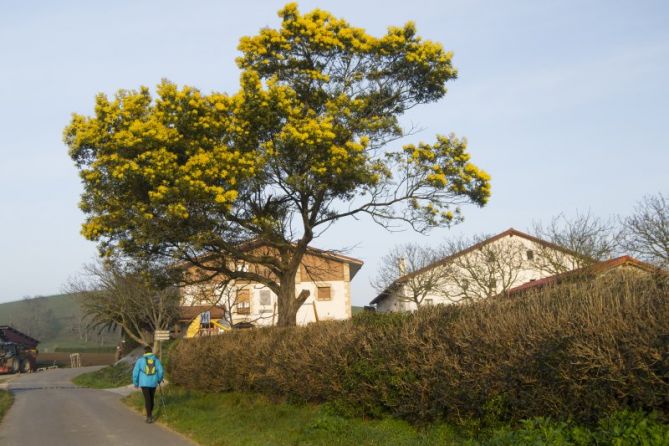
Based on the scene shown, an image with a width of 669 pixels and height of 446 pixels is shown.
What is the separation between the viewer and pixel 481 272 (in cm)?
3619

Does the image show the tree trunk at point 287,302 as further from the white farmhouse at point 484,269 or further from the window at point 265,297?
the window at point 265,297

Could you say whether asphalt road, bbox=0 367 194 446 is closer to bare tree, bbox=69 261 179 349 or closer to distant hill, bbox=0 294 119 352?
bare tree, bbox=69 261 179 349

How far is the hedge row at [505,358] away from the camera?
5.85 meters

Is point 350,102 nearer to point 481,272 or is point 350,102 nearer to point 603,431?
point 603,431

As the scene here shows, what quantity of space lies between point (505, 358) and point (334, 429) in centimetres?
350

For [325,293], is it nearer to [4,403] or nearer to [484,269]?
[484,269]

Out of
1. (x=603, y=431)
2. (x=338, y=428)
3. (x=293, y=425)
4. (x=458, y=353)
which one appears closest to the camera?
(x=603, y=431)

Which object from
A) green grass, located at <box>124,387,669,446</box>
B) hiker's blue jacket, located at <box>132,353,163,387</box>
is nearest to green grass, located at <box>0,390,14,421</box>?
green grass, located at <box>124,387,669,446</box>

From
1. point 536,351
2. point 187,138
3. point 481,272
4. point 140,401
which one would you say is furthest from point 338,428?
point 481,272

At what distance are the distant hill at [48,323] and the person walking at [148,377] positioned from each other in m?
99.0

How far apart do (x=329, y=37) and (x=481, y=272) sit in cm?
2228

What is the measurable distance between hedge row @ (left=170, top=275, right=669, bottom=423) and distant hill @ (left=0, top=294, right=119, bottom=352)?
10457cm

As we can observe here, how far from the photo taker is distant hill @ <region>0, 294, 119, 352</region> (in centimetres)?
11031

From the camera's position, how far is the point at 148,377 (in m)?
14.4
